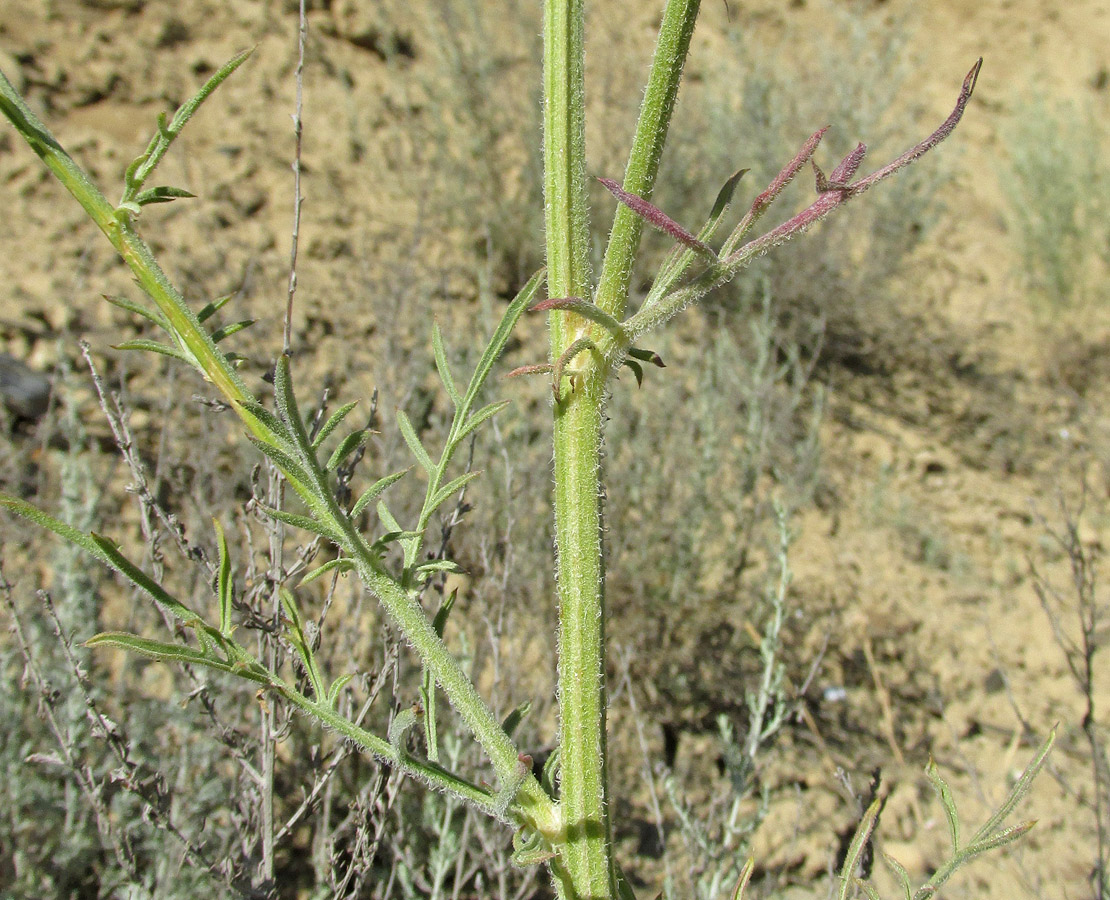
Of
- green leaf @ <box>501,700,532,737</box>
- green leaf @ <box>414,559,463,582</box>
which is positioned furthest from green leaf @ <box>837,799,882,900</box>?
green leaf @ <box>414,559,463,582</box>

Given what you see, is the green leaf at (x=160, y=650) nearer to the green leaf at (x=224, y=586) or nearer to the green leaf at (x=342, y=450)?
the green leaf at (x=224, y=586)

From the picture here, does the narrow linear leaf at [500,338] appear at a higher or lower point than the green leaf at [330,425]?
higher

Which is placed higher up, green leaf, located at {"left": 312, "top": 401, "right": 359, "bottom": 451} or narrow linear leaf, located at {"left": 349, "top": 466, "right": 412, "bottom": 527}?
green leaf, located at {"left": 312, "top": 401, "right": 359, "bottom": 451}

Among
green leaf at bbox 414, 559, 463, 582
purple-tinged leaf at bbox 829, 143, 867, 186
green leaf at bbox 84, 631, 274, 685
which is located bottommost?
green leaf at bbox 84, 631, 274, 685

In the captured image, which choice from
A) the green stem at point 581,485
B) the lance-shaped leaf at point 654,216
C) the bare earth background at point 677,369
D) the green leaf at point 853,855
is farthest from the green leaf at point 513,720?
the bare earth background at point 677,369

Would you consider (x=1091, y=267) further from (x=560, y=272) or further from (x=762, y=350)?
(x=560, y=272)

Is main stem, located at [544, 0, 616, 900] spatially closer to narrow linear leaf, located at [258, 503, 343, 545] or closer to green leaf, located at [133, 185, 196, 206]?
narrow linear leaf, located at [258, 503, 343, 545]

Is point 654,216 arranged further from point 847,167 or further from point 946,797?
point 946,797

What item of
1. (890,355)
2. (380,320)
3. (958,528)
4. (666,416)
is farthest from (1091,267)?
(380,320)
